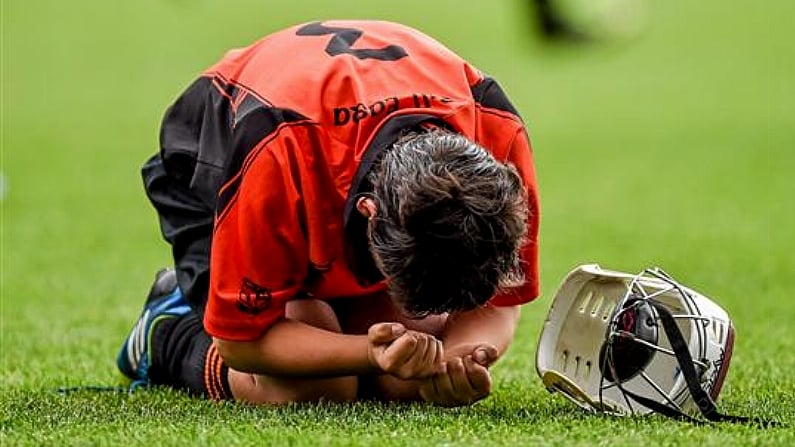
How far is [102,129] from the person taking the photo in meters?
11.7

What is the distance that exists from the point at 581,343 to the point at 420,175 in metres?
0.87

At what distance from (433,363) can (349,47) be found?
2.33 ft

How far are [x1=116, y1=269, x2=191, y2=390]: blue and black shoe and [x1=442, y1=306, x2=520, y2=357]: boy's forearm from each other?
83 cm

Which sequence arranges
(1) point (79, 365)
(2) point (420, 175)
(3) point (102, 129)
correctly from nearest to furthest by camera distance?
(2) point (420, 175), (1) point (79, 365), (3) point (102, 129)

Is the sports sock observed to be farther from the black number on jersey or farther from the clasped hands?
the black number on jersey

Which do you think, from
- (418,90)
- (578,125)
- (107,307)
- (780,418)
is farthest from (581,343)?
(578,125)

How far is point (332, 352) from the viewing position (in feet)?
11.6

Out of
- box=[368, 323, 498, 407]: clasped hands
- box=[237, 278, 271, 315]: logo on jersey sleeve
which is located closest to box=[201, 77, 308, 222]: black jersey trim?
box=[237, 278, 271, 315]: logo on jersey sleeve

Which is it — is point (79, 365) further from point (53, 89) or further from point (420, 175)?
point (53, 89)

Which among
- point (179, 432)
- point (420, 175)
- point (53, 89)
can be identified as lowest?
point (53, 89)

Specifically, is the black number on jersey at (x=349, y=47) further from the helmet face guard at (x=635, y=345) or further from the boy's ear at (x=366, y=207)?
the helmet face guard at (x=635, y=345)

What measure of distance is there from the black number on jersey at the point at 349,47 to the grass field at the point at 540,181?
2.45ft

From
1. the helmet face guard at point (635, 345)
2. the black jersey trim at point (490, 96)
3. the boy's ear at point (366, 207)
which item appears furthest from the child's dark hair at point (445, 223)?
the helmet face guard at point (635, 345)

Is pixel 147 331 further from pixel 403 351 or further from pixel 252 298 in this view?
pixel 403 351
